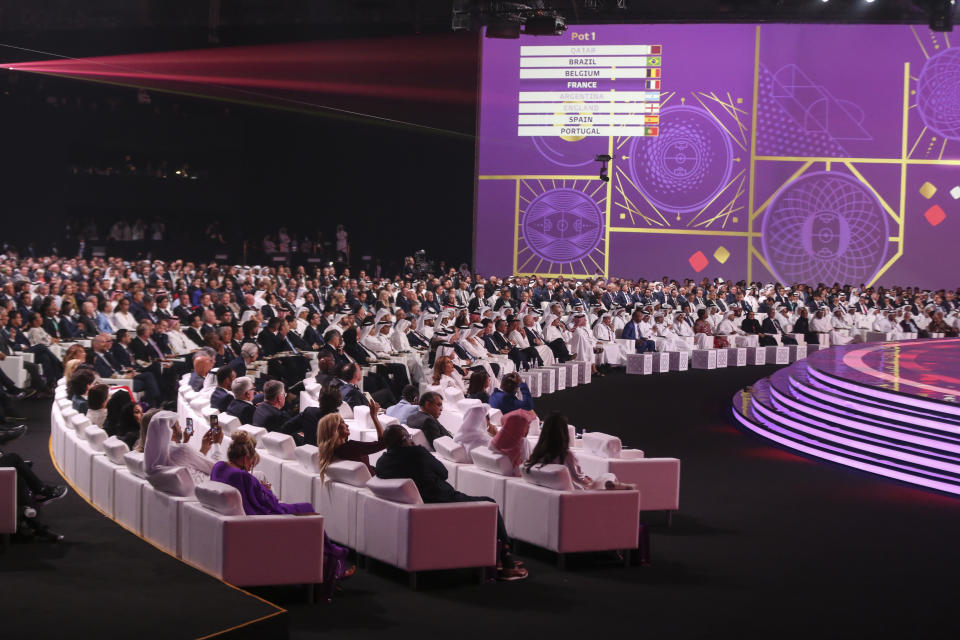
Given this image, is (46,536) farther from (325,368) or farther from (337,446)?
(325,368)

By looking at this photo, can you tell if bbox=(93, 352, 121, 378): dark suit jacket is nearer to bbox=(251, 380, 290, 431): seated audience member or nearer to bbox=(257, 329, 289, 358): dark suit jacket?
bbox=(257, 329, 289, 358): dark suit jacket

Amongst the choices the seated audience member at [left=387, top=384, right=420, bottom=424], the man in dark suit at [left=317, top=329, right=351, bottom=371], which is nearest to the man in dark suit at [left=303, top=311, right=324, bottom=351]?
the man in dark suit at [left=317, top=329, right=351, bottom=371]

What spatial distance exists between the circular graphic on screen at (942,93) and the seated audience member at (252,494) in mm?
21206

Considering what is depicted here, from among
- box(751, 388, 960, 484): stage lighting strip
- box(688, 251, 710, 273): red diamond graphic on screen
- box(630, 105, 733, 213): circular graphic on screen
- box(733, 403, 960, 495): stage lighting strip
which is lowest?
box(733, 403, 960, 495): stage lighting strip

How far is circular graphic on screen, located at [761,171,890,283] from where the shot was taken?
77.9 feet

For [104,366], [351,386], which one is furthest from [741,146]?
[351,386]

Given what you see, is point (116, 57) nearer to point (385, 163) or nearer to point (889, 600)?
point (385, 163)

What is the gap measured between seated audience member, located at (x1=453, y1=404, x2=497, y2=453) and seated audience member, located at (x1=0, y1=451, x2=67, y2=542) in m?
2.47

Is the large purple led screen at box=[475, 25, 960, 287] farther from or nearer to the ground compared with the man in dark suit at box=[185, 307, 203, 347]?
farther from the ground

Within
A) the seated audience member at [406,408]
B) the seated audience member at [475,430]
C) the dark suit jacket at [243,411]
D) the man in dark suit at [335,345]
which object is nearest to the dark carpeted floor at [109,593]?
the dark suit jacket at [243,411]

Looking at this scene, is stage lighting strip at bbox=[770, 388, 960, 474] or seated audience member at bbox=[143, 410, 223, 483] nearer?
seated audience member at bbox=[143, 410, 223, 483]

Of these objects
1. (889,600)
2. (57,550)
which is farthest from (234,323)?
(889,600)

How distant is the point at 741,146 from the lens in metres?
24.1

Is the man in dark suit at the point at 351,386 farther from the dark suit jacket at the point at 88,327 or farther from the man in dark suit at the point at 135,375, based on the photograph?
the dark suit jacket at the point at 88,327
